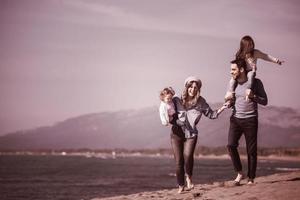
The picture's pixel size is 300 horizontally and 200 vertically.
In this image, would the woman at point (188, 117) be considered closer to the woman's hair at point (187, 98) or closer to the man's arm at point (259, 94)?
the woman's hair at point (187, 98)

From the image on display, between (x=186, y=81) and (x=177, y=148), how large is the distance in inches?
60.3

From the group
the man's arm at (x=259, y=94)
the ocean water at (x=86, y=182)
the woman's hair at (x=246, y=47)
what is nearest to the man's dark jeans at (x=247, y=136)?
the man's arm at (x=259, y=94)

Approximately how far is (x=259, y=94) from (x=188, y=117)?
1644mm

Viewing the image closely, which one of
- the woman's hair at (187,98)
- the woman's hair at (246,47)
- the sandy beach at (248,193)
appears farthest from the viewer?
the woman's hair at (187,98)

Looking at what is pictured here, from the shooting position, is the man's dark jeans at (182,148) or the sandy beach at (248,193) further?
the man's dark jeans at (182,148)

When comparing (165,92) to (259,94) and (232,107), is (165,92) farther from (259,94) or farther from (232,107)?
(259,94)

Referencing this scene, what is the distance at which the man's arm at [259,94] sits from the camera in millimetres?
10578

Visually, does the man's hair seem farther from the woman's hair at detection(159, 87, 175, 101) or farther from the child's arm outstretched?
the woman's hair at detection(159, 87, 175, 101)

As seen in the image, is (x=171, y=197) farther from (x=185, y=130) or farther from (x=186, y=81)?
(x=186, y=81)

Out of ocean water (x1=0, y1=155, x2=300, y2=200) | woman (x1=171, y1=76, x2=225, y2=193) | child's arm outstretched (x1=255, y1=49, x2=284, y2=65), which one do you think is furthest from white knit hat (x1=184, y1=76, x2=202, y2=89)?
ocean water (x1=0, y1=155, x2=300, y2=200)

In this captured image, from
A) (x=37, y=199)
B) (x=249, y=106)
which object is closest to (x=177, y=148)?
(x=249, y=106)

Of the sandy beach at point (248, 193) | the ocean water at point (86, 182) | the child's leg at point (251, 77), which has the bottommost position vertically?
the ocean water at point (86, 182)

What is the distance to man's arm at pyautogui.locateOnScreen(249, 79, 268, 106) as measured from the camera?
34.7 feet

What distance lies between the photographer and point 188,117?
11.0 metres
